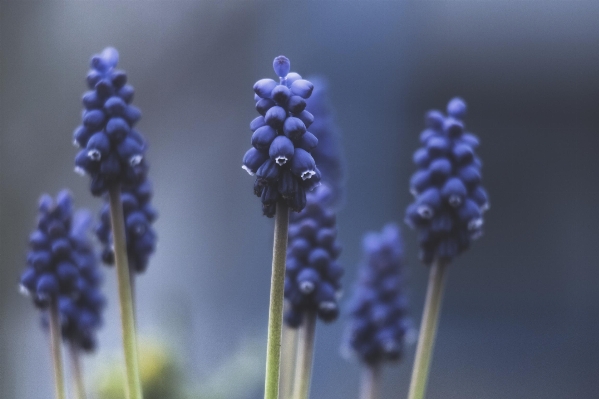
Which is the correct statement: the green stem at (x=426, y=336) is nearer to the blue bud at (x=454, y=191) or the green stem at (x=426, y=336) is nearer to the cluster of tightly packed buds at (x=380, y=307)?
the blue bud at (x=454, y=191)

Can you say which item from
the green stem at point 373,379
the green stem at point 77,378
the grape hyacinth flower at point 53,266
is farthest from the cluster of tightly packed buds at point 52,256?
the green stem at point 373,379

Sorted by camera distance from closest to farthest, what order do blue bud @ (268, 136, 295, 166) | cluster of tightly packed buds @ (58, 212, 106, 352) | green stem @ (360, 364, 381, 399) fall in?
blue bud @ (268, 136, 295, 166), cluster of tightly packed buds @ (58, 212, 106, 352), green stem @ (360, 364, 381, 399)

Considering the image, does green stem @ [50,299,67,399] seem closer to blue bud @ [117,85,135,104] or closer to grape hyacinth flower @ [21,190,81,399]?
grape hyacinth flower @ [21,190,81,399]

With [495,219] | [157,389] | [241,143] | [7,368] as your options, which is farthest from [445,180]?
[495,219]

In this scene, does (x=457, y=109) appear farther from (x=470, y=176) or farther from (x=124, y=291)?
(x=124, y=291)

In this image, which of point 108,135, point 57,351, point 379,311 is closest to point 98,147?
point 108,135

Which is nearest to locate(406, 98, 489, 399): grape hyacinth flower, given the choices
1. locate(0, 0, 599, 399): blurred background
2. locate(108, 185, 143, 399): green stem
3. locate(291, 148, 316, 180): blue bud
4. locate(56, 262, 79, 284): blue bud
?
locate(291, 148, 316, 180): blue bud

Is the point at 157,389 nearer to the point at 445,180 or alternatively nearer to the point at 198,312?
the point at 445,180
